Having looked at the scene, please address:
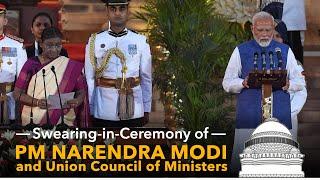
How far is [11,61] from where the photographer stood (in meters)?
12.7

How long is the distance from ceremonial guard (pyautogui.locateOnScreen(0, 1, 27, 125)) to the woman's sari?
0.24ft

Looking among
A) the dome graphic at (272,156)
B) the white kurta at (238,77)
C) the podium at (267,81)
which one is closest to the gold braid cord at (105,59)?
the white kurta at (238,77)

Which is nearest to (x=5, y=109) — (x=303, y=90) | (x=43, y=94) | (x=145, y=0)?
(x=43, y=94)

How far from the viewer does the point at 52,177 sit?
12.1 m

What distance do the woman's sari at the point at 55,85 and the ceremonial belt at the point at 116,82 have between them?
0.13 meters

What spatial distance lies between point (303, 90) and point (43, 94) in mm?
2138

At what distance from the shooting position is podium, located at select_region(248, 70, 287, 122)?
12.4 m

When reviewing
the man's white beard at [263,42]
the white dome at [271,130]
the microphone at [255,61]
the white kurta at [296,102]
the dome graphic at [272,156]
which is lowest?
the dome graphic at [272,156]

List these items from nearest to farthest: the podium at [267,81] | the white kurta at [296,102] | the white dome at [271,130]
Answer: the white dome at [271,130], the podium at [267,81], the white kurta at [296,102]

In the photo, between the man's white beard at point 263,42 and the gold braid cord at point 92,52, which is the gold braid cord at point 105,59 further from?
the man's white beard at point 263,42

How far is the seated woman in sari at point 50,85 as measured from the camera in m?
12.6

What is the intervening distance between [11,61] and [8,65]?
2.0 inches

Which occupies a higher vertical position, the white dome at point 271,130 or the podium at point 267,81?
the podium at point 267,81

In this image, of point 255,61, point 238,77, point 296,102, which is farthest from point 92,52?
point 296,102
